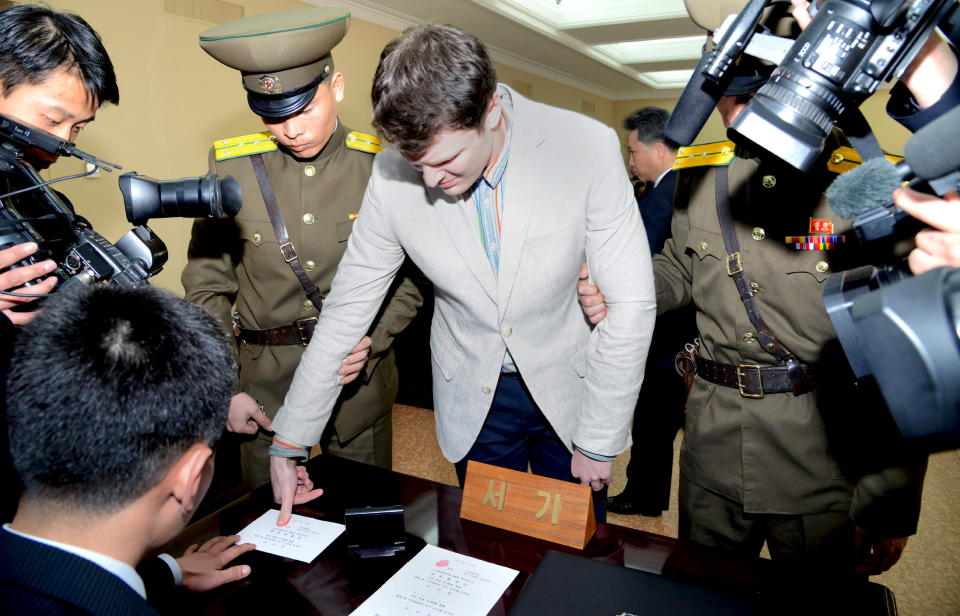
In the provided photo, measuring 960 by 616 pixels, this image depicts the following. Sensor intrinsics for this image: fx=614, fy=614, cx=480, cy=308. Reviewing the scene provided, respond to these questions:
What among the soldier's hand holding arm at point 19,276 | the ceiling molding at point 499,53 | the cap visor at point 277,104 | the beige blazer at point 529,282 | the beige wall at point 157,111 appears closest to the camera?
the soldier's hand holding arm at point 19,276

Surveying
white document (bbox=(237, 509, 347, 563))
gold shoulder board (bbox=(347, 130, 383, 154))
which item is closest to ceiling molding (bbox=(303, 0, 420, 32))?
gold shoulder board (bbox=(347, 130, 383, 154))

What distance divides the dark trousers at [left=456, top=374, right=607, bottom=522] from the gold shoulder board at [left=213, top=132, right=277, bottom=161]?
40.1 inches

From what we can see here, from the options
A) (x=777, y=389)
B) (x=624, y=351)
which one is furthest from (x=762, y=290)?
(x=624, y=351)

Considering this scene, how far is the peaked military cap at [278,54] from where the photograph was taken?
1.59m

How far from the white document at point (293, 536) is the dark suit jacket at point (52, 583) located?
39 centimetres

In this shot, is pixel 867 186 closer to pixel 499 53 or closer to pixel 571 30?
pixel 571 30

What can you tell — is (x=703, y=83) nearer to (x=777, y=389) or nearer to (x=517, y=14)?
(x=777, y=389)

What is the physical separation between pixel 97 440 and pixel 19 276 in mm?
510

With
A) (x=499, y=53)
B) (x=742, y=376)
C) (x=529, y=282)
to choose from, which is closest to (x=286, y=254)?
(x=529, y=282)

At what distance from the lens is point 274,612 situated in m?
0.98

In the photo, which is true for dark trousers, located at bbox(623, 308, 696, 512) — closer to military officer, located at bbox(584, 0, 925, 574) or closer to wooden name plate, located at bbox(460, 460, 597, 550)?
military officer, located at bbox(584, 0, 925, 574)

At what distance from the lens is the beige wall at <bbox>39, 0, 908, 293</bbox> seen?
10.4 ft

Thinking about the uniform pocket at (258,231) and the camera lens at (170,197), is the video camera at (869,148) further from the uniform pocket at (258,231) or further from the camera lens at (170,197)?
the uniform pocket at (258,231)

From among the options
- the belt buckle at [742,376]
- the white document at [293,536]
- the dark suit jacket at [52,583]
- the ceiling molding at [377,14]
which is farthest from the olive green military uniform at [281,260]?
the ceiling molding at [377,14]
